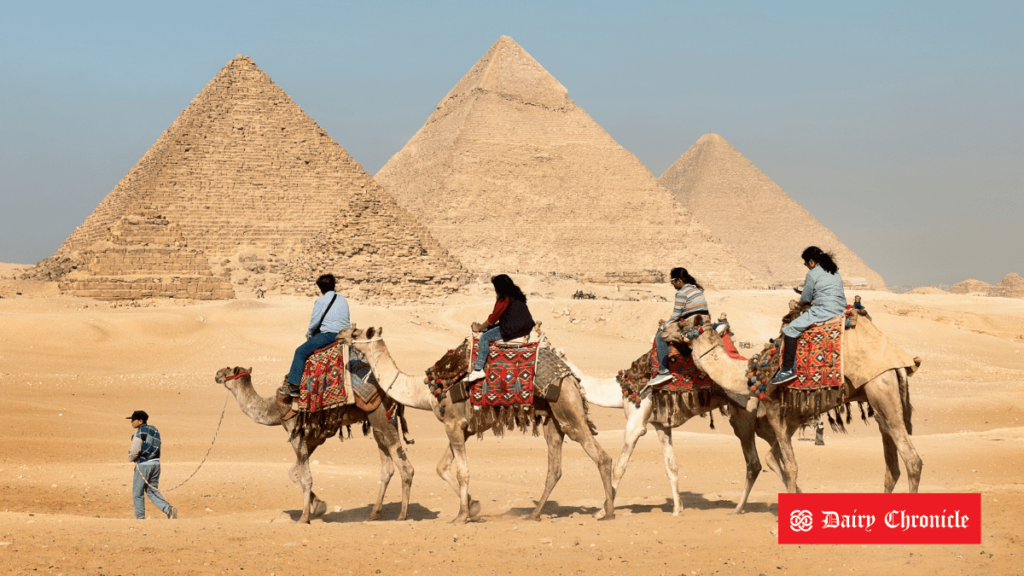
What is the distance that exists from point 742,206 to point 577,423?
119 meters

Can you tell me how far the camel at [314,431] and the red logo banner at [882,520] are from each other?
230 centimetres

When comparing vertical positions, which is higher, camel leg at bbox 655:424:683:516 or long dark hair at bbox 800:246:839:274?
long dark hair at bbox 800:246:839:274

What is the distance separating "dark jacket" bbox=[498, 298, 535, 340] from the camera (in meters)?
6.22

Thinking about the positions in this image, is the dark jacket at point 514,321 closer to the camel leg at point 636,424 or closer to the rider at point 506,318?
the rider at point 506,318

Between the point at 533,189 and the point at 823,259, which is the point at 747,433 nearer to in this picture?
the point at 823,259

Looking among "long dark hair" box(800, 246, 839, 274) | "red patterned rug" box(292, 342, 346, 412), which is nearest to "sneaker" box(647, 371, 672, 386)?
"long dark hair" box(800, 246, 839, 274)

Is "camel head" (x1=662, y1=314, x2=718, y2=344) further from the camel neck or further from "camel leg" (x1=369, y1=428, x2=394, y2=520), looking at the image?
"camel leg" (x1=369, y1=428, x2=394, y2=520)

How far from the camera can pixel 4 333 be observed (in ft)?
63.2

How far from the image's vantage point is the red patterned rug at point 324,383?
6285 mm

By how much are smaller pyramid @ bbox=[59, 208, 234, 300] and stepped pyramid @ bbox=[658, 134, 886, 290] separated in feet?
302

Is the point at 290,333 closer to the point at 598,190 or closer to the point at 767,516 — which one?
the point at 767,516

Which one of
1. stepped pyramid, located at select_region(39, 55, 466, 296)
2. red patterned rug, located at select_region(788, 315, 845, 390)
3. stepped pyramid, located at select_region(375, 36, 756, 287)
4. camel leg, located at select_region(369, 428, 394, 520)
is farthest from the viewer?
stepped pyramid, located at select_region(375, 36, 756, 287)

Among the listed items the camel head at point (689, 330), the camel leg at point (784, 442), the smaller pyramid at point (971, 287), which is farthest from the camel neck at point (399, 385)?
the smaller pyramid at point (971, 287)

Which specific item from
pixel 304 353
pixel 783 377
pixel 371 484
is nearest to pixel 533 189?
pixel 371 484
